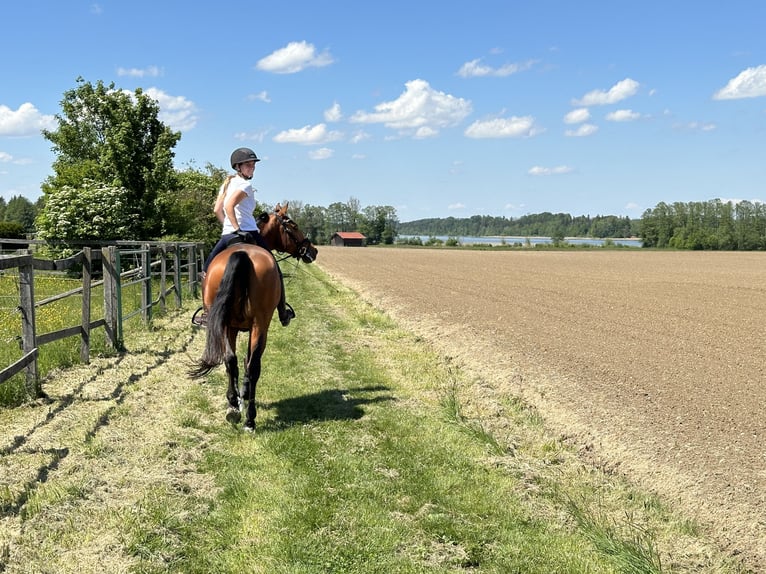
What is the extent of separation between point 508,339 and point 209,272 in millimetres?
7304

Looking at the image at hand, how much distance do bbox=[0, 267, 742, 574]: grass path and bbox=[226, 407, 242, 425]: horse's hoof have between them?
0.28 ft

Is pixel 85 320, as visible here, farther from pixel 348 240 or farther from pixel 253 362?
pixel 348 240

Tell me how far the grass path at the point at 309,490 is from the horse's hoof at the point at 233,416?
8 centimetres

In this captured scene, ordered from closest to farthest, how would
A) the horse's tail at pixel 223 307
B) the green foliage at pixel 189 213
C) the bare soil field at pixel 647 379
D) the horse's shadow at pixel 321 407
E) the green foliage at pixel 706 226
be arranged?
the bare soil field at pixel 647 379 < the horse's tail at pixel 223 307 < the horse's shadow at pixel 321 407 < the green foliage at pixel 189 213 < the green foliage at pixel 706 226

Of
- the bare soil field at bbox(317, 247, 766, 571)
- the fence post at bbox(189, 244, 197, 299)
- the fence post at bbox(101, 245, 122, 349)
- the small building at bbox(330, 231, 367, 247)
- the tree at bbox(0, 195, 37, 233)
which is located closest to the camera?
the bare soil field at bbox(317, 247, 766, 571)

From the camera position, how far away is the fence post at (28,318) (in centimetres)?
688

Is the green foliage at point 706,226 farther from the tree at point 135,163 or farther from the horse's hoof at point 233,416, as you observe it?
the horse's hoof at point 233,416

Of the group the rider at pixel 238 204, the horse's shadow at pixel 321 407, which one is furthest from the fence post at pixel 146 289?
the horse's shadow at pixel 321 407

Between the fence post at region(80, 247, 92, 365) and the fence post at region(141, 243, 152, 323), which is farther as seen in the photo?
the fence post at region(141, 243, 152, 323)

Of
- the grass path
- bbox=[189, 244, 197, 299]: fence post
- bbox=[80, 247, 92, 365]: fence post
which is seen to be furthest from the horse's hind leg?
bbox=[189, 244, 197, 299]: fence post

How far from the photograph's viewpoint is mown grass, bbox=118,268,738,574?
3.79 m

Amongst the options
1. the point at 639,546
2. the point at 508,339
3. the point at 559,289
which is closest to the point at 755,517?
A: the point at 639,546

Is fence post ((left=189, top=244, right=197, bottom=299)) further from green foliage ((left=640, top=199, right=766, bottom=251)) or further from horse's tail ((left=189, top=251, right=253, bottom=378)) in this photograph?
green foliage ((left=640, top=199, right=766, bottom=251))

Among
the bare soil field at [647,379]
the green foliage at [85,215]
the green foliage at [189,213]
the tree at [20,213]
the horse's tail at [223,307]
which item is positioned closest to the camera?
the bare soil field at [647,379]
